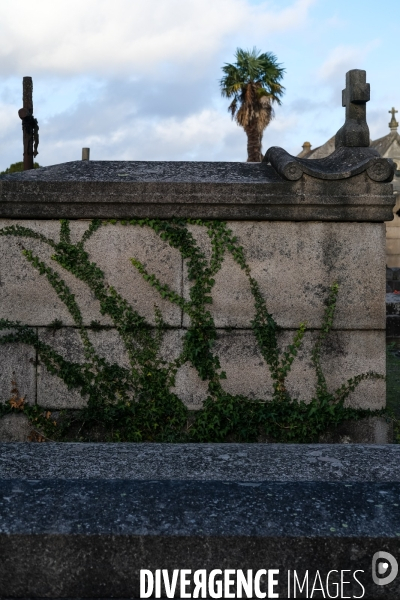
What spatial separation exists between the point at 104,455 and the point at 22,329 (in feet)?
5.99

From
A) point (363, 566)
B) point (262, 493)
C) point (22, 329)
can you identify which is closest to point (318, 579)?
point (363, 566)

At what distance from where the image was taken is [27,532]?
1977 mm

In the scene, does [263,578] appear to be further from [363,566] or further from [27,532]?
[27,532]

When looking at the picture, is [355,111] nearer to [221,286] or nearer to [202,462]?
[221,286]

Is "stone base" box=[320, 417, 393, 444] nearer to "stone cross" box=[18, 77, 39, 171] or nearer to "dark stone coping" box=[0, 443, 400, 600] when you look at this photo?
"dark stone coping" box=[0, 443, 400, 600]

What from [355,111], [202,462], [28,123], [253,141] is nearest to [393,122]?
[253,141]

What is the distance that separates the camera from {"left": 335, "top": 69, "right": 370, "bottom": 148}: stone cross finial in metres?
4.82

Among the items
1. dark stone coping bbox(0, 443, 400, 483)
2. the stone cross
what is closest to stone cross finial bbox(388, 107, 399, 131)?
the stone cross

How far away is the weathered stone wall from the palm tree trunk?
1178 inches

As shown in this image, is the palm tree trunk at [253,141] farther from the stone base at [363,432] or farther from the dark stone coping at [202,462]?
the dark stone coping at [202,462]

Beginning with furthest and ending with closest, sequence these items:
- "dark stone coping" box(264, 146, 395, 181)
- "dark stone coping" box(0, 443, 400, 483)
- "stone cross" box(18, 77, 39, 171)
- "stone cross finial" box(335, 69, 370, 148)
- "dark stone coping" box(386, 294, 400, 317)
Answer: "stone cross" box(18, 77, 39, 171), "dark stone coping" box(386, 294, 400, 317), "stone cross finial" box(335, 69, 370, 148), "dark stone coping" box(264, 146, 395, 181), "dark stone coping" box(0, 443, 400, 483)

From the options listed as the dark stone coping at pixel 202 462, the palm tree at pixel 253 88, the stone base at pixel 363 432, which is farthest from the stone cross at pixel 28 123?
the palm tree at pixel 253 88

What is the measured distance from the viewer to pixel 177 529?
1980 millimetres

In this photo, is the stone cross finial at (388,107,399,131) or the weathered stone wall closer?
the weathered stone wall
